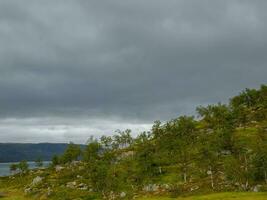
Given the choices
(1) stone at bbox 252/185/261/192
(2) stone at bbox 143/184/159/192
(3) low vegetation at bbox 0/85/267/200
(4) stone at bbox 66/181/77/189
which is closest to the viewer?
(1) stone at bbox 252/185/261/192

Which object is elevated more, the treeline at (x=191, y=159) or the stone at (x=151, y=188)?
the treeline at (x=191, y=159)

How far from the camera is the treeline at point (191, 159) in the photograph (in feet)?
344

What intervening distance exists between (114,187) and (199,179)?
28988mm

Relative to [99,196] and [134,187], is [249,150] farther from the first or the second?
[99,196]

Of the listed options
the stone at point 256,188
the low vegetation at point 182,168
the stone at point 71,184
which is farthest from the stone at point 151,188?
the stone at point 71,184

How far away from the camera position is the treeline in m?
105

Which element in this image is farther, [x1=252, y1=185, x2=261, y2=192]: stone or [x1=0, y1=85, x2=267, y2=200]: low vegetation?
[x1=0, y1=85, x2=267, y2=200]: low vegetation

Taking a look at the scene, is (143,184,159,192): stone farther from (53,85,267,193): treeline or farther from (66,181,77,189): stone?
(66,181,77,189): stone

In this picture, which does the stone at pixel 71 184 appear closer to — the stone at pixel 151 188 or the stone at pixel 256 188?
the stone at pixel 151 188

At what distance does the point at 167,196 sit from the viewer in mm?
103125

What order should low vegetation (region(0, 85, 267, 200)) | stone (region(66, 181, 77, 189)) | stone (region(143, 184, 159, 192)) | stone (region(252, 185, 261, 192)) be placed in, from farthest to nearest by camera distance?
stone (region(66, 181, 77, 189)) → stone (region(143, 184, 159, 192)) → low vegetation (region(0, 85, 267, 200)) → stone (region(252, 185, 261, 192))

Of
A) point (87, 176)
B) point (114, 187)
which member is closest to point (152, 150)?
point (87, 176)

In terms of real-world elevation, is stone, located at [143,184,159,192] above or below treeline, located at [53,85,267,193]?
below

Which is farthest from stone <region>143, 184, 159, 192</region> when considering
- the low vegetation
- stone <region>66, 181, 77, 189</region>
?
stone <region>66, 181, 77, 189</region>
